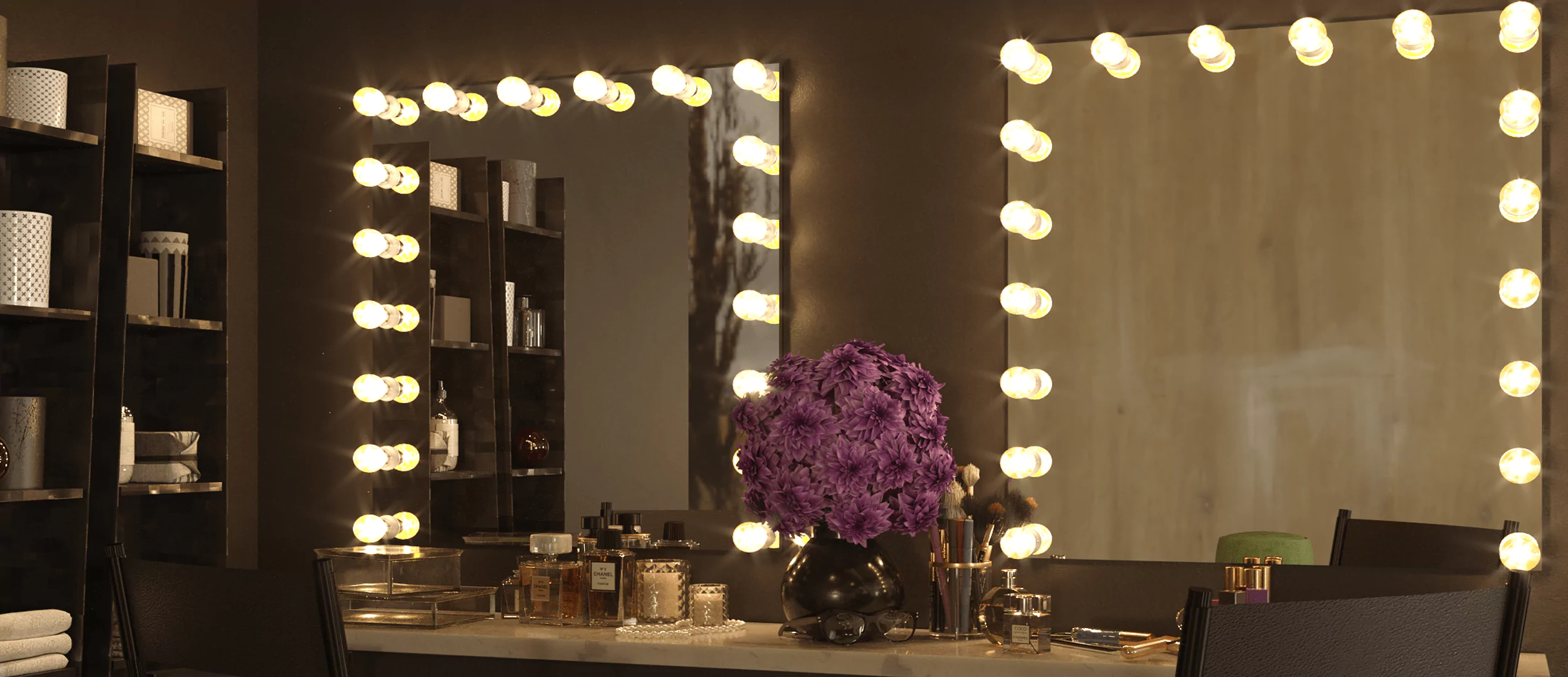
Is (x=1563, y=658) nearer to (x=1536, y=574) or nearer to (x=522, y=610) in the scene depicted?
(x=1536, y=574)

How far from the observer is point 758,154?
8.54ft

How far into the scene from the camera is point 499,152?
2.78 m

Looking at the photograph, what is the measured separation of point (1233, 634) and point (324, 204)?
6.96ft

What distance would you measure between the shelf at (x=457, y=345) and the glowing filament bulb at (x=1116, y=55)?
121cm

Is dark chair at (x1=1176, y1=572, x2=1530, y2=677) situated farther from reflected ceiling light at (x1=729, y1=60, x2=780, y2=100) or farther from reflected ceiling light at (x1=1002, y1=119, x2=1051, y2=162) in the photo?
reflected ceiling light at (x1=729, y1=60, x2=780, y2=100)

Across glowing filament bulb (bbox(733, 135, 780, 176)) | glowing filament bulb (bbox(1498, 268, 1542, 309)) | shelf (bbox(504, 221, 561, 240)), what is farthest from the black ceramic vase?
glowing filament bulb (bbox(1498, 268, 1542, 309))

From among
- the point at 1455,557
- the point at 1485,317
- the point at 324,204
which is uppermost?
the point at 324,204

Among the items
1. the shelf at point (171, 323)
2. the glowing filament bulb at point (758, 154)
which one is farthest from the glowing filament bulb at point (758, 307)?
the shelf at point (171, 323)

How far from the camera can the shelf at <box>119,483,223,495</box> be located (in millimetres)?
2537

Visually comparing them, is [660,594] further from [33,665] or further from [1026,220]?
[33,665]

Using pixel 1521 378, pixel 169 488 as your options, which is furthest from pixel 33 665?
pixel 1521 378

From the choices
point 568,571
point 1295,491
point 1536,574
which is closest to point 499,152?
point 568,571

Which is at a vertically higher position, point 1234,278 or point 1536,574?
point 1234,278

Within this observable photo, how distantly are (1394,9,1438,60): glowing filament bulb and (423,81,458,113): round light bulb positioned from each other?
1.65 m
